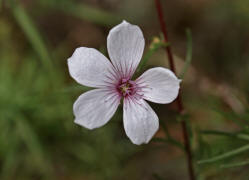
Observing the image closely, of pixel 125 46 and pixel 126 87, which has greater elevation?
pixel 125 46

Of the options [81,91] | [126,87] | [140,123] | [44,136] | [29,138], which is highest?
[126,87]

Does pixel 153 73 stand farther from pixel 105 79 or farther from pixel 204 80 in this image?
pixel 204 80

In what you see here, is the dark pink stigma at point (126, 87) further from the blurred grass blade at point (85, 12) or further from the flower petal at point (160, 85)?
the blurred grass blade at point (85, 12)

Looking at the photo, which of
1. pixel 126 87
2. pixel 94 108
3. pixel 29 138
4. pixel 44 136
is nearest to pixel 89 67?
pixel 94 108

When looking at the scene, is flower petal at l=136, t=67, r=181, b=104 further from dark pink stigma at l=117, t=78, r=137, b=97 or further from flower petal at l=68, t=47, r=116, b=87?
flower petal at l=68, t=47, r=116, b=87

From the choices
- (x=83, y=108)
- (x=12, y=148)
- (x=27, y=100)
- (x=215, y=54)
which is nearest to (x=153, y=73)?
(x=83, y=108)

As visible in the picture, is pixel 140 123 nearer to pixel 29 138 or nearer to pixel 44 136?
pixel 29 138

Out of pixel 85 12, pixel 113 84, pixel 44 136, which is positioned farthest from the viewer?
pixel 85 12
